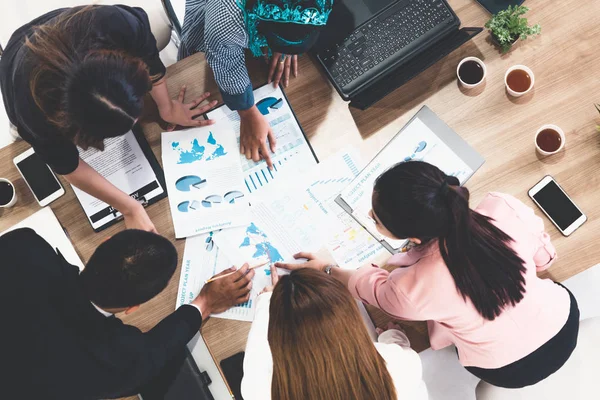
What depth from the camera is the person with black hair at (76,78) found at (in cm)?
98

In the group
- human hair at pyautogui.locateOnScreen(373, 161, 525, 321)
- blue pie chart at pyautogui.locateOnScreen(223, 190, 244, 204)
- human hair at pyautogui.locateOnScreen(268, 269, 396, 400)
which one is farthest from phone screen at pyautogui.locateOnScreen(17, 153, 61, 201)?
human hair at pyautogui.locateOnScreen(373, 161, 525, 321)

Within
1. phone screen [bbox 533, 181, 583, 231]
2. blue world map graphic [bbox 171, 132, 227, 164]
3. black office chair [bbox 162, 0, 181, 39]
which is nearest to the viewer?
phone screen [bbox 533, 181, 583, 231]

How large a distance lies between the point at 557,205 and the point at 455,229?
18.5 inches

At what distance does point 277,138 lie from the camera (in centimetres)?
140

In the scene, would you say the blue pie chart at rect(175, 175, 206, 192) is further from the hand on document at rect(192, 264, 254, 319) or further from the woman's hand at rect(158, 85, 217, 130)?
the hand on document at rect(192, 264, 254, 319)

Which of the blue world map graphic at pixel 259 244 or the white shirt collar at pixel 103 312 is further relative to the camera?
the blue world map graphic at pixel 259 244

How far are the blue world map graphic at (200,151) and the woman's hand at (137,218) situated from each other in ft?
0.59

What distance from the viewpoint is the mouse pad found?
53.6 inches

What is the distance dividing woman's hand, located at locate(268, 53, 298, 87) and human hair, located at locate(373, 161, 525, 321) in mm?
493

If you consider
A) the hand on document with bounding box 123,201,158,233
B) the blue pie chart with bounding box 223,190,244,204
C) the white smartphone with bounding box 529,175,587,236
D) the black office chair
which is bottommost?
the white smartphone with bounding box 529,175,587,236

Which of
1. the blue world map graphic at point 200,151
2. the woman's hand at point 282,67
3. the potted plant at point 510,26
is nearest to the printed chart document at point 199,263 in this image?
the blue world map graphic at point 200,151

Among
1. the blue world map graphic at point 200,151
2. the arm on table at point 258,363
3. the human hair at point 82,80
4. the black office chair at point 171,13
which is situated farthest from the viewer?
the black office chair at point 171,13

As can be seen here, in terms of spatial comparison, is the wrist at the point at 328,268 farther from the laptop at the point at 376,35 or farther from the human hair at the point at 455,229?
the laptop at the point at 376,35

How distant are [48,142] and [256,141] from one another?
54cm
